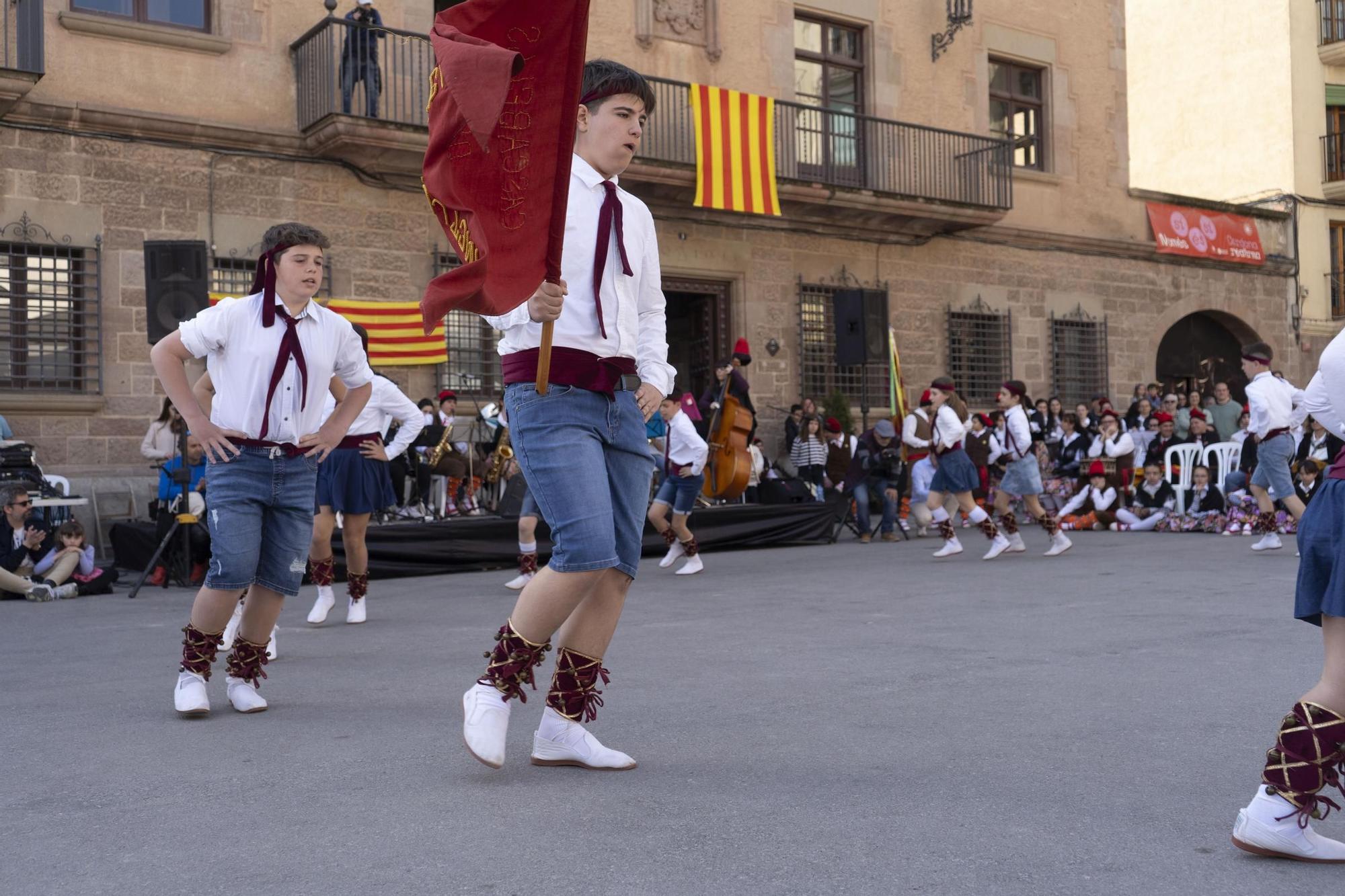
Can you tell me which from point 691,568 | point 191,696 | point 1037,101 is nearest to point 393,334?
point 691,568

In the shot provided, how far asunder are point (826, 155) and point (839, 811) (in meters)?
17.6

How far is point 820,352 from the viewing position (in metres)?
20.0

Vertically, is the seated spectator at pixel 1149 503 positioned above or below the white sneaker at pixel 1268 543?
above

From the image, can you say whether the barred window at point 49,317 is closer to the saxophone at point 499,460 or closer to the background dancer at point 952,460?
the saxophone at point 499,460

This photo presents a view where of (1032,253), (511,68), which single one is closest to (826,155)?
(1032,253)

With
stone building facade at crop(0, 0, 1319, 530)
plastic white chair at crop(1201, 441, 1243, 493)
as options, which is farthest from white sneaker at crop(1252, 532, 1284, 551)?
stone building facade at crop(0, 0, 1319, 530)

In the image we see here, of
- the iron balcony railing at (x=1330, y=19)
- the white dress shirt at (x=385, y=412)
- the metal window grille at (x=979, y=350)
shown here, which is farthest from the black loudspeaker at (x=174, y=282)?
the iron balcony railing at (x=1330, y=19)

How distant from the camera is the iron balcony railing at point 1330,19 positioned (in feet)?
93.0

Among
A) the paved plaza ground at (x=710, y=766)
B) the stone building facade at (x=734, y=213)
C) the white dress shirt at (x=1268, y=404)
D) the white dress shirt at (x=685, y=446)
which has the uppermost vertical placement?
the stone building facade at (x=734, y=213)

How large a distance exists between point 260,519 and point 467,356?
1202 cm

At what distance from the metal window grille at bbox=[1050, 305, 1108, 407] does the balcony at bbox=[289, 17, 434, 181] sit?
12349 mm

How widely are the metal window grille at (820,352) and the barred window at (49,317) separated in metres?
9.93

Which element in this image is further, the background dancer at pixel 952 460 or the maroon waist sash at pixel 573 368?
the background dancer at pixel 952 460

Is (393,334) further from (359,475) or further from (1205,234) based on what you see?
(1205,234)
